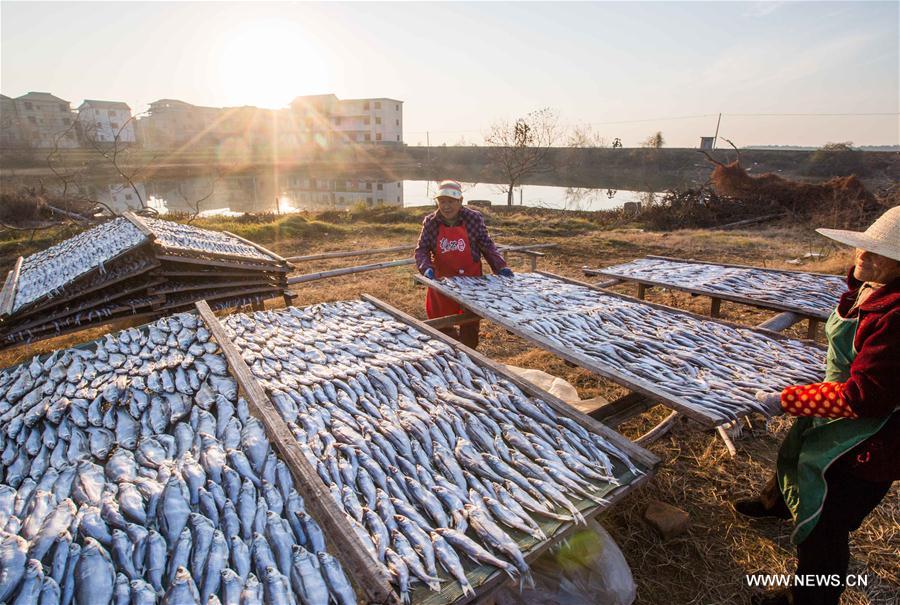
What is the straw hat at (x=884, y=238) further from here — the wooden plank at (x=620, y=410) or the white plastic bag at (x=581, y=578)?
the white plastic bag at (x=581, y=578)

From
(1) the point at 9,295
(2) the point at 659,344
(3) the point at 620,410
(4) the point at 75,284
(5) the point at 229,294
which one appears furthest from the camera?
(5) the point at 229,294

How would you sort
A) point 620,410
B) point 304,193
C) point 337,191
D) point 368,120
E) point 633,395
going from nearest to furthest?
point 620,410
point 633,395
point 304,193
point 337,191
point 368,120

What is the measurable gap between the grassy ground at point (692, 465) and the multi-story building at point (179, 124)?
57.9m

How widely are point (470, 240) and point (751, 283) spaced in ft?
12.7

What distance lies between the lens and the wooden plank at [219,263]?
5664 mm

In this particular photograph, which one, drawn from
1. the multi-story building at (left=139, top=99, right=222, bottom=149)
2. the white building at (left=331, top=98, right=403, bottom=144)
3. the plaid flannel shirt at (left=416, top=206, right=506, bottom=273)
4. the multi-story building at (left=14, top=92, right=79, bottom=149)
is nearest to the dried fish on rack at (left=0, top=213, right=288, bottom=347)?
the plaid flannel shirt at (left=416, top=206, right=506, bottom=273)

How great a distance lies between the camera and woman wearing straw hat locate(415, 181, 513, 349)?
5.47 metres

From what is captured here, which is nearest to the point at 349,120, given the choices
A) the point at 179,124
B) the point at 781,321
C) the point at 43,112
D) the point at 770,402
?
the point at 179,124

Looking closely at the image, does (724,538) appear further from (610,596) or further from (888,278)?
(888,278)

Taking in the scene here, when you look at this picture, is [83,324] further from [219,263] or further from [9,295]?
[219,263]

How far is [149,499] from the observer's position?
207 cm

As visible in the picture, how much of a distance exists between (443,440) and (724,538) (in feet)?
7.91

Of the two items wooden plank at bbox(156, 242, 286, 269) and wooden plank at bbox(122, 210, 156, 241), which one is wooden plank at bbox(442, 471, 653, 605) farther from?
wooden plank at bbox(122, 210, 156, 241)

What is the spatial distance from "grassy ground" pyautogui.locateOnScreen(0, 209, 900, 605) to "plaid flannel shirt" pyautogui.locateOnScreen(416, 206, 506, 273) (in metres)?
1.54
